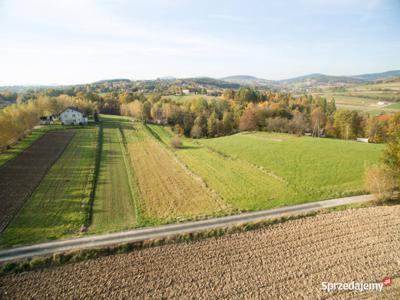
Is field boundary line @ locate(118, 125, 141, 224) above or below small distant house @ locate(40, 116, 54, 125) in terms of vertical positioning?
below

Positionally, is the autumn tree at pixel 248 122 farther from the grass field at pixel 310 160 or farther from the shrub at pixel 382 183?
the shrub at pixel 382 183

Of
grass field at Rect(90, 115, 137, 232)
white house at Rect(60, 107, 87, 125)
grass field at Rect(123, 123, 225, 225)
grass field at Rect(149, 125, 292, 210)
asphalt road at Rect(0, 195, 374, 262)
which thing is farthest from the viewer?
white house at Rect(60, 107, 87, 125)

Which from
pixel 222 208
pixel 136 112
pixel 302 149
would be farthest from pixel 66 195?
pixel 136 112

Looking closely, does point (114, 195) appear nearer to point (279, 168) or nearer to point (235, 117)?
point (279, 168)

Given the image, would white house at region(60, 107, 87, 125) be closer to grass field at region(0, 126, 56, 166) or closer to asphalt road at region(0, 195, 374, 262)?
grass field at region(0, 126, 56, 166)

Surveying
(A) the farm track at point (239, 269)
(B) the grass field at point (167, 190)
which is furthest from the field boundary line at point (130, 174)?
(A) the farm track at point (239, 269)

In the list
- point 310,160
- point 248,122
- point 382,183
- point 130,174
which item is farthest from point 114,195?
point 248,122

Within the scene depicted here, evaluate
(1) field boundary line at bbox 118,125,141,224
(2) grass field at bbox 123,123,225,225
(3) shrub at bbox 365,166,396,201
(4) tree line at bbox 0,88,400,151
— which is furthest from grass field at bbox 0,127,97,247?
(3) shrub at bbox 365,166,396,201
